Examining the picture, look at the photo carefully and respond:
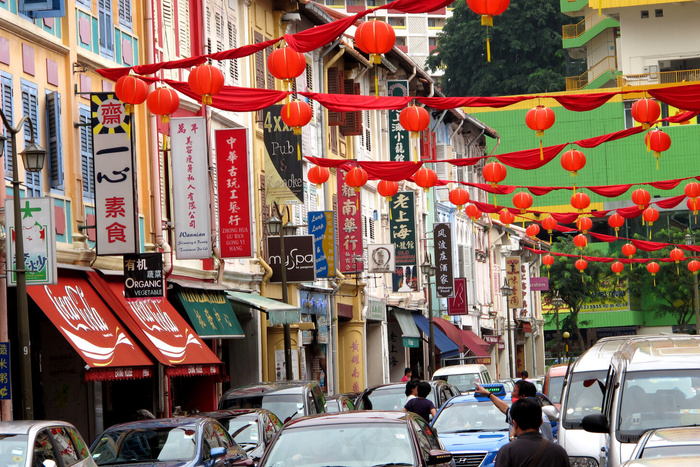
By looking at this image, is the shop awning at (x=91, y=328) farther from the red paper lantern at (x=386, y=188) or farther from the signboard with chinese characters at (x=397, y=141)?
the signboard with chinese characters at (x=397, y=141)

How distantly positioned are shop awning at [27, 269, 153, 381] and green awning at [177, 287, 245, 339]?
11.1 ft

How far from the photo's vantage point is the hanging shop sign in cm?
2542

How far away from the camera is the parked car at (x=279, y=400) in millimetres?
18922

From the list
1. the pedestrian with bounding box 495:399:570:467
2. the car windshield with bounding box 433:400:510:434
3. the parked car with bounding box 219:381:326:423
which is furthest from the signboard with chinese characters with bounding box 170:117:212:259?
the pedestrian with bounding box 495:399:570:467

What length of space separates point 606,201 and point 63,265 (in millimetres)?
65361

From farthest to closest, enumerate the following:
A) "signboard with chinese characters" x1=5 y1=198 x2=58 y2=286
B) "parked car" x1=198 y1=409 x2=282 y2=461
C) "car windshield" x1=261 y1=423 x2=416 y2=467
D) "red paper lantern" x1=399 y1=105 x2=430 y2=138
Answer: "red paper lantern" x1=399 y1=105 x2=430 y2=138
"signboard with chinese characters" x1=5 y1=198 x2=58 y2=286
"parked car" x1=198 y1=409 x2=282 y2=461
"car windshield" x1=261 y1=423 x2=416 y2=467

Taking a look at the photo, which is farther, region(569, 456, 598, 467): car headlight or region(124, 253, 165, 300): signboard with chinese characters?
region(124, 253, 165, 300): signboard with chinese characters

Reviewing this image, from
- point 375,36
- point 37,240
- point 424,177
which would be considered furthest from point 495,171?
point 37,240

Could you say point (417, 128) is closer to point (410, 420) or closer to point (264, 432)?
point (264, 432)

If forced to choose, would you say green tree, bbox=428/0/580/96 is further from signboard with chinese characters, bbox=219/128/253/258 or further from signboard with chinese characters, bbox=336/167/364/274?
signboard with chinese characters, bbox=219/128/253/258

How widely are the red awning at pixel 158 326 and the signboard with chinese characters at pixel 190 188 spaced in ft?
4.07

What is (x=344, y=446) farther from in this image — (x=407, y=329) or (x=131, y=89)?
(x=407, y=329)

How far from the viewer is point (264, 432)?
16656mm

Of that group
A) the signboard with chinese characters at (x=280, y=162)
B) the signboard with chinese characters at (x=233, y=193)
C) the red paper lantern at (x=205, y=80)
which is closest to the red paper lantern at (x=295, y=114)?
the red paper lantern at (x=205, y=80)
